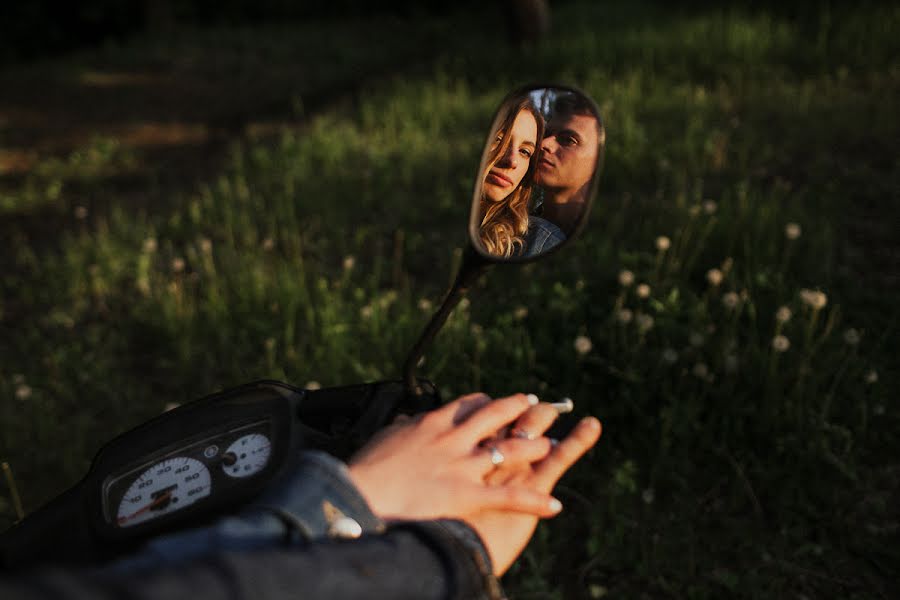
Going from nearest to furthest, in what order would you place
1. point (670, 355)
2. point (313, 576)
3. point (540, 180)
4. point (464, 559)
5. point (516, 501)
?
point (313, 576), point (464, 559), point (516, 501), point (540, 180), point (670, 355)

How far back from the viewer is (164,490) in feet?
4.03

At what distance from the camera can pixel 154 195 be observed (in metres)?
5.25

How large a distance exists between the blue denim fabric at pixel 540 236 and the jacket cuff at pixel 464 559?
48 centimetres

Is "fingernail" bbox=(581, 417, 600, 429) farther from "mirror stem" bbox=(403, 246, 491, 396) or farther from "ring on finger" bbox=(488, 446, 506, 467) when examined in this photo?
"mirror stem" bbox=(403, 246, 491, 396)

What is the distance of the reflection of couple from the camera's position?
1.21 metres

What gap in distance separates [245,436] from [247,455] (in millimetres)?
42

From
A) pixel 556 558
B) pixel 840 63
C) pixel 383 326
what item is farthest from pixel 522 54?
pixel 556 558

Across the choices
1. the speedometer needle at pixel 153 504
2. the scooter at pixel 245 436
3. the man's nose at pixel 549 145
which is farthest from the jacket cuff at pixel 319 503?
the man's nose at pixel 549 145

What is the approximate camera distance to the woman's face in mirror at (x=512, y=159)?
1.21 metres

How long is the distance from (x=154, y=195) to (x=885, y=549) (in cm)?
490

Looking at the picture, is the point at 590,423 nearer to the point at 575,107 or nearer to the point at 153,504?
the point at 575,107

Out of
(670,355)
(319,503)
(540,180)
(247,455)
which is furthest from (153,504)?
(670,355)

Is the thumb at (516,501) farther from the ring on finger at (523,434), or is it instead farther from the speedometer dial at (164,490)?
the speedometer dial at (164,490)

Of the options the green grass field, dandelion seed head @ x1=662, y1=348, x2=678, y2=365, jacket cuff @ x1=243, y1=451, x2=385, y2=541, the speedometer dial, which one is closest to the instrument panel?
the speedometer dial
